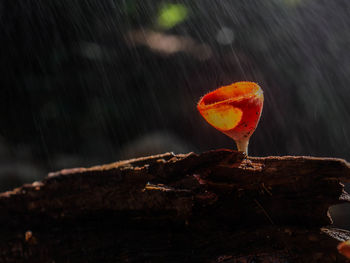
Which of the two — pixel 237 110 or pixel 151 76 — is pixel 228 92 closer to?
pixel 237 110

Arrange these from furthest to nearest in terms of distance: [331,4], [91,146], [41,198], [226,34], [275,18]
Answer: [331,4]
[275,18]
[226,34]
[91,146]
[41,198]

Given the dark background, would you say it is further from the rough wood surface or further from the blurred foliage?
the rough wood surface

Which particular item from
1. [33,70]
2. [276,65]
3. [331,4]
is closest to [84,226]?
[33,70]

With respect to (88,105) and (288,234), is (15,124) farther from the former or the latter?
(288,234)

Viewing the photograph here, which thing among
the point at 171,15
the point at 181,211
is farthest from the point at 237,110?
the point at 171,15

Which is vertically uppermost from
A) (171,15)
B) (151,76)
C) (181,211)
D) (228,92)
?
(171,15)

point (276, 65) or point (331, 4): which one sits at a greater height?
point (331, 4)

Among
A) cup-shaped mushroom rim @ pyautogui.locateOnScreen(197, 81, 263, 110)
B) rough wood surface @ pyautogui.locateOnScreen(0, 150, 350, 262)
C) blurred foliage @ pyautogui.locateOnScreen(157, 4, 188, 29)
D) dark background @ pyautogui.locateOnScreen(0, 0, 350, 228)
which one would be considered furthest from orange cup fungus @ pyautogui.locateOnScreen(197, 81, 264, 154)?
blurred foliage @ pyautogui.locateOnScreen(157, 4, 188, 29)
